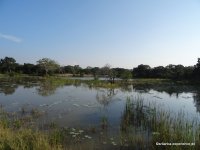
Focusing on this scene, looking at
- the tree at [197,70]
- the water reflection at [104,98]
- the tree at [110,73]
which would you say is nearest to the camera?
the water reflection at [104,98]

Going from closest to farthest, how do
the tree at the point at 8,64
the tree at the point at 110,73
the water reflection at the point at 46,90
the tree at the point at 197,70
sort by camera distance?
the water reflection at the point at 46,90 → the tree at the point at 110,73 → the tree at the point at 197,70 → the tree at the point at 8,64

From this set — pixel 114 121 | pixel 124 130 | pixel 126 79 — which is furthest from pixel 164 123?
pixel 126 79

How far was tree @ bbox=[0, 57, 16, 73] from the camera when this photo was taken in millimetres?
73250

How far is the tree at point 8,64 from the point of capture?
73250 millimetres

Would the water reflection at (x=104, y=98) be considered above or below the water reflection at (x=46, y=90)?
below

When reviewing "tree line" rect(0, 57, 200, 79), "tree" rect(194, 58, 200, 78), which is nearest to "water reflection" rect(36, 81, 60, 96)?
"tree line" rect(0, 57, 200, 79)

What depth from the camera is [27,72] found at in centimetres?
7375

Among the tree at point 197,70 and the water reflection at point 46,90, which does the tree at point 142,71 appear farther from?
the water reflection at point 46,90

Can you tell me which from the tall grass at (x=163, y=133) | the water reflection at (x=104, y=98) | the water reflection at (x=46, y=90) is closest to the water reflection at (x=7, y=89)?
the water reflection at (x=46, y=90)

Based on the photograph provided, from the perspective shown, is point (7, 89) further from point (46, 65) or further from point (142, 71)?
point (142, 71)

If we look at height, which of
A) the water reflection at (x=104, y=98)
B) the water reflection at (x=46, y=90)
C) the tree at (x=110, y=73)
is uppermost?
the tree at (x=110, y=73)

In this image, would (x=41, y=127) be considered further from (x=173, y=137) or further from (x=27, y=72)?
(x=27, y=72)

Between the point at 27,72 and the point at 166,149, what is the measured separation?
72016 millimetres

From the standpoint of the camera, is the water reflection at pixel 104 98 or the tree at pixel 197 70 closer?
the water reflection at pixel 104 98
